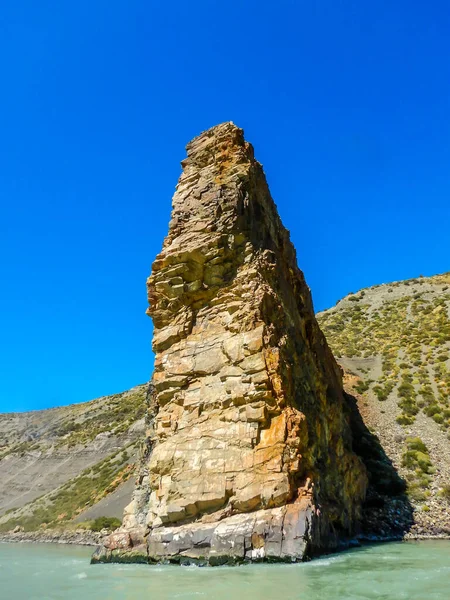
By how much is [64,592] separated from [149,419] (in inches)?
374

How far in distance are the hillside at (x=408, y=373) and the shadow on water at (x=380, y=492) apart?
0.51 metres

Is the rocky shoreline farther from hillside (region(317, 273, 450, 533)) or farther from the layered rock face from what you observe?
hillside (region(317, 273, 450, 533))

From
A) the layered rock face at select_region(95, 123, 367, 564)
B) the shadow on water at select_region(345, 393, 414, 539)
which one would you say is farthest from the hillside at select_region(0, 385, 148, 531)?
the layered rock face at select_region(95, 123, 367, 564)

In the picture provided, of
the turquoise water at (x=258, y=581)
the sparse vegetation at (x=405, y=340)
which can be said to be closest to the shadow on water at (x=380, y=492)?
the sparse vegetation at (x=405, y=340)

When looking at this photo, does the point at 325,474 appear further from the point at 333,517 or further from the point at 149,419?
the point at 149,419

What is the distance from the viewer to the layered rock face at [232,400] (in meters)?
14.2

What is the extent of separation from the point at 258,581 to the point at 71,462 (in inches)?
1745

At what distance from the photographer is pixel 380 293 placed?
65812 mm

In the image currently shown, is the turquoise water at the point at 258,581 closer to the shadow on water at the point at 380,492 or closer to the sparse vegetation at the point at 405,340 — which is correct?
the shadow on water at the point at 380,492

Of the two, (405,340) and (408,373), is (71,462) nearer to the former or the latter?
(408,373)

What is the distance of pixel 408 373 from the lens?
3853 cm

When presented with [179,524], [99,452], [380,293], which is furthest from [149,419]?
[380,293]

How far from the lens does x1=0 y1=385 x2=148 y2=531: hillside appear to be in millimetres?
36688

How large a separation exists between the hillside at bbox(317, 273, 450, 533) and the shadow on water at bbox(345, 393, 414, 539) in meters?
Answer: 0.51
